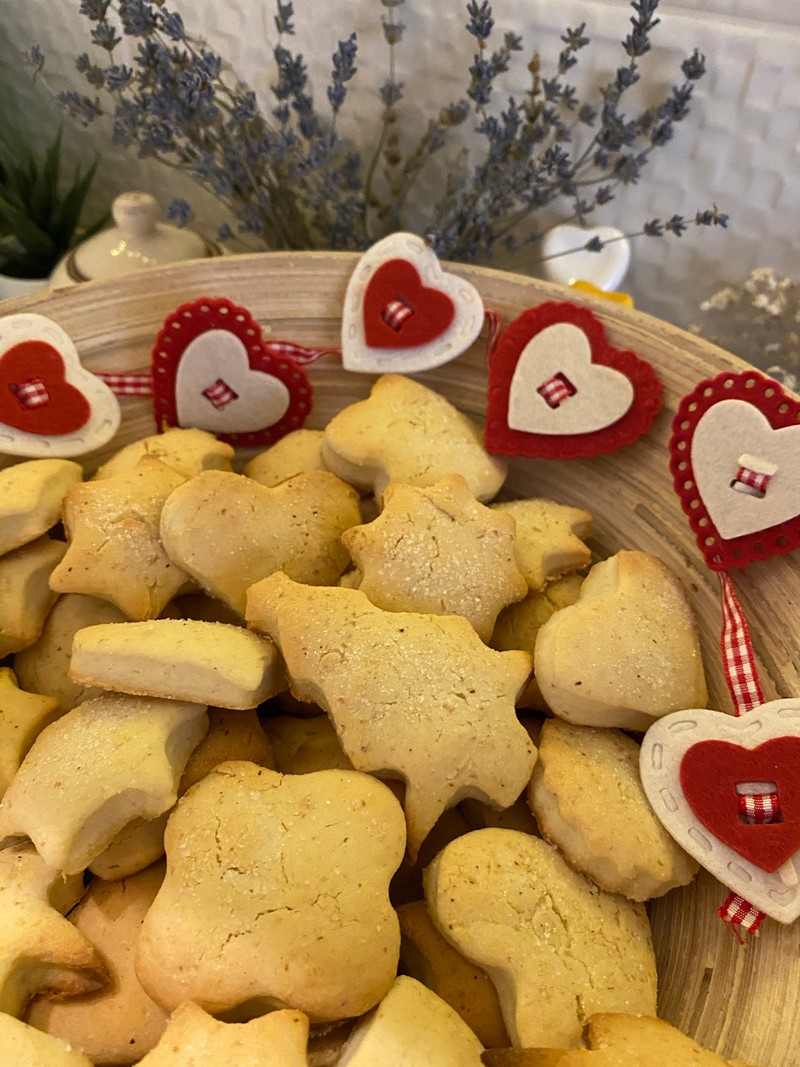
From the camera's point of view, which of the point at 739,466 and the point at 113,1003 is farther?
the point at 739,466

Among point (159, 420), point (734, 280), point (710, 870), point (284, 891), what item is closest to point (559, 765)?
point (710, 870)

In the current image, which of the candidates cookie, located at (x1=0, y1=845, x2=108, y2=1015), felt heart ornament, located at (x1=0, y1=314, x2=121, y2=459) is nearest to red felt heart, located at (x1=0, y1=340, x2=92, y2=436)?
felt heart ornament, located at (x1=0, y1=314, x2=121, y2=459)

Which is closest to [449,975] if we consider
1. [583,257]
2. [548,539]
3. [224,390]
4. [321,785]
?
[321,785]

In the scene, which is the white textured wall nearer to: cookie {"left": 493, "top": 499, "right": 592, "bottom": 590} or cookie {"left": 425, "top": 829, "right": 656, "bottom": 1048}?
cookie {"left": 493, "top": 499, "right": 592, "bottom": 590}

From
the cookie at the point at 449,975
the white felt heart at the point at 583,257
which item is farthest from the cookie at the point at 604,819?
the white felt heart at the point at 583,257

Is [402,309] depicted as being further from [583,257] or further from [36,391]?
[36,391]

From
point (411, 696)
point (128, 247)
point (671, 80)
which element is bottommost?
point (411, 696)
